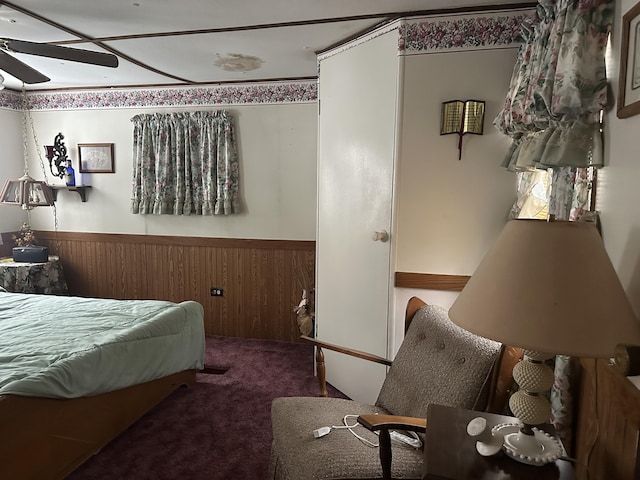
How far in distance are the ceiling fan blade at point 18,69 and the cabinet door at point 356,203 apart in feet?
5.73

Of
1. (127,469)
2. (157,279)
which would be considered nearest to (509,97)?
(127,469)

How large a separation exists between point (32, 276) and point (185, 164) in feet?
5.88

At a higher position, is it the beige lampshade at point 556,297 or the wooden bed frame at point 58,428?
the beige lampshade at point 556,297

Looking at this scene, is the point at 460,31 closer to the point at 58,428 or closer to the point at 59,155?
the point at 58,428

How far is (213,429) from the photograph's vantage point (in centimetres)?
259

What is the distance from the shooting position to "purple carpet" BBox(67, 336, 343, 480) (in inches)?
87.4

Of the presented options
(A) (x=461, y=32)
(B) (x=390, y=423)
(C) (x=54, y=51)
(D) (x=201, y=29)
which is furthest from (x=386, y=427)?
(D) (x=201, y=29)

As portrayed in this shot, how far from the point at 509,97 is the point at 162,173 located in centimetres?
322

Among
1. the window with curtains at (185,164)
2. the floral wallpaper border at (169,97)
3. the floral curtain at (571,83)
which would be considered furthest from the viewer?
the window with curtains at (185,164)

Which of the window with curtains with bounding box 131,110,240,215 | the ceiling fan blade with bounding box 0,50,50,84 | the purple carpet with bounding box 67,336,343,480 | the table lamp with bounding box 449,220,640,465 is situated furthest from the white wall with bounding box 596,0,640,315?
the window with curtains with bounding box 131,110,240,215

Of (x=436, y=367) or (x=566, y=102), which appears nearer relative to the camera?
(x=566, y=102)

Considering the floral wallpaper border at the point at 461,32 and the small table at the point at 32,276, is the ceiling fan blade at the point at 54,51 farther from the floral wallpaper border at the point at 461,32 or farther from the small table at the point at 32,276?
the small table at the point at 32,276

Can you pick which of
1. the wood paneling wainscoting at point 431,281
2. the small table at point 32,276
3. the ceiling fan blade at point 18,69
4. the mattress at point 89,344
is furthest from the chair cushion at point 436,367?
the small table at point 32,276

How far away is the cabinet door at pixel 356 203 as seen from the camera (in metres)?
2.65
